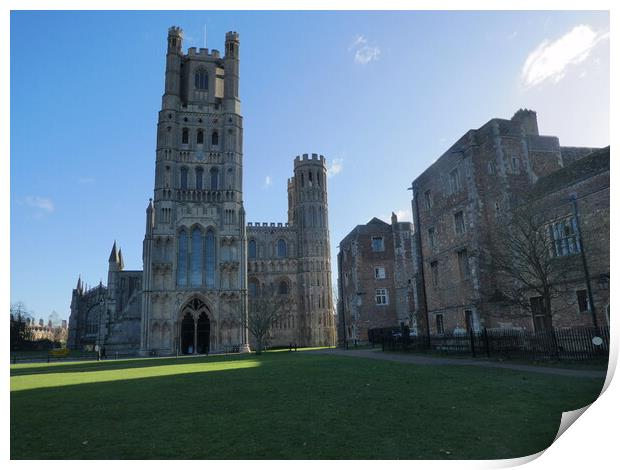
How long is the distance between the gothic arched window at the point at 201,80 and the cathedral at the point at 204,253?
13cm

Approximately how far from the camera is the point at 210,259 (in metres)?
51.2

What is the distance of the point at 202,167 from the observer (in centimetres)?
5409

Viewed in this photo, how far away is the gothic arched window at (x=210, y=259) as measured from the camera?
50469mm

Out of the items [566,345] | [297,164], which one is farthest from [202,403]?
[297,164]

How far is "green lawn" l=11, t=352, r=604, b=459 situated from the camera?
5906 mm

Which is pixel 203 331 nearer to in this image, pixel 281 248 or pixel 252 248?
pixel 252 248

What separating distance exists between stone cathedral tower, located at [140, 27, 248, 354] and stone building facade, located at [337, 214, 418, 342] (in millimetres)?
12331

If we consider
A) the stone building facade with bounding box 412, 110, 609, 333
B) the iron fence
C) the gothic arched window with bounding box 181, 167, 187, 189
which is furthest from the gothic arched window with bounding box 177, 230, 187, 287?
the stone building facade with bounding box 412, 110, 609, 333

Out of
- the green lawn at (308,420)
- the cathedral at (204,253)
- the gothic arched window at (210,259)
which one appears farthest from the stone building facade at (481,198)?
the gothic arched window at (210,259)

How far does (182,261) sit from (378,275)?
71.9ft

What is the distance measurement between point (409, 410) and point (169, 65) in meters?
57.6

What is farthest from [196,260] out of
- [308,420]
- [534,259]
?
[308,420]

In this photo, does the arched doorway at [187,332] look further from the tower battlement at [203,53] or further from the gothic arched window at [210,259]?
the tower battlement at [203,53]

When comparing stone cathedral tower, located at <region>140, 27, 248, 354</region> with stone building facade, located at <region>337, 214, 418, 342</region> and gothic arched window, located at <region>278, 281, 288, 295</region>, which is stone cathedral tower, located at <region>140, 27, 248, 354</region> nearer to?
stone building facade, located at <region>337, 214, 418, 342</region>
